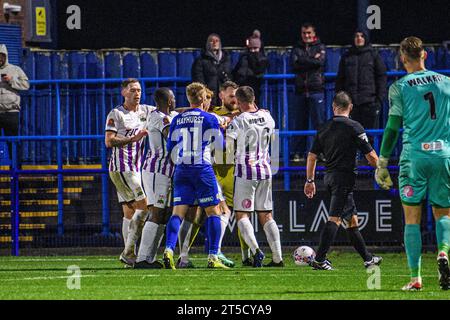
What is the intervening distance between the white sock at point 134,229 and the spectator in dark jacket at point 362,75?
551 centimetres

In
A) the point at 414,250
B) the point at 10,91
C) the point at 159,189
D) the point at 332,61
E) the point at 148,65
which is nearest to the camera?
the point at 414,250

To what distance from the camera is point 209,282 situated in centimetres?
1271

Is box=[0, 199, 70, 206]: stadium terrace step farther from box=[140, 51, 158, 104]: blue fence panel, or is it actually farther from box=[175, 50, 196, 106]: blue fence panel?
box=[175, 50, 196, 106]: blue fence panel

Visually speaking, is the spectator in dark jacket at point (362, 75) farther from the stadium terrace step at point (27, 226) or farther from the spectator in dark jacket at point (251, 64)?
the stadium terrace step at point (27, 226)

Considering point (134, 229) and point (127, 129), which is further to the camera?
point (127, 129)

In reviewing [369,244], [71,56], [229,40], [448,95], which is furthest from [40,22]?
[448,95]

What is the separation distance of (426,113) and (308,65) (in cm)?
942

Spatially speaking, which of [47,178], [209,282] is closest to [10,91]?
[47,178]

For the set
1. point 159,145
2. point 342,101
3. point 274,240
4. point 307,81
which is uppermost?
point 307,81

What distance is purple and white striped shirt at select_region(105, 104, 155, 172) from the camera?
53.5 feet

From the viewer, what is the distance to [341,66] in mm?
20438

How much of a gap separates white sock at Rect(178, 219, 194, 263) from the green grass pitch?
0.29 m

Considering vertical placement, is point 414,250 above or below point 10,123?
below

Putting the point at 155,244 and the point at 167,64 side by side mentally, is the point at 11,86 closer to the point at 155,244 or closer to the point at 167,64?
the point at 167,64
